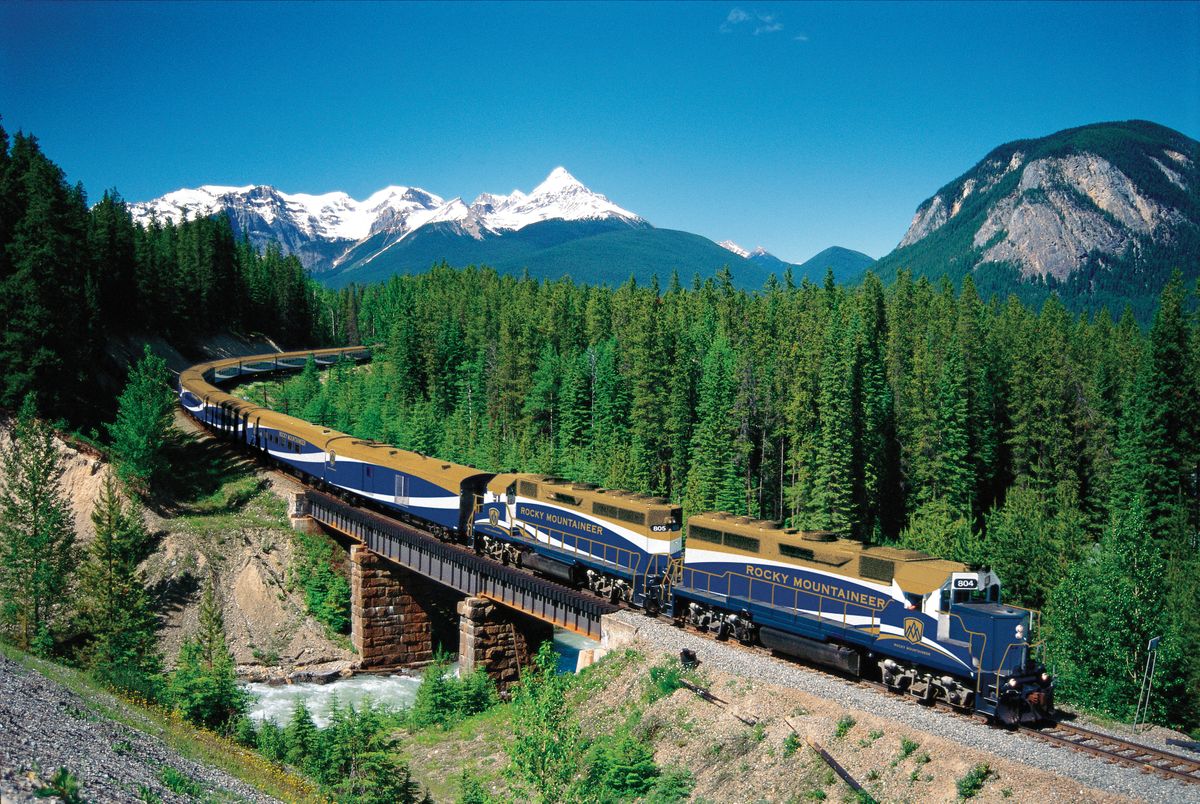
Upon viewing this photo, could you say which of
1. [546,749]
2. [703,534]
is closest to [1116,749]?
[703,534]

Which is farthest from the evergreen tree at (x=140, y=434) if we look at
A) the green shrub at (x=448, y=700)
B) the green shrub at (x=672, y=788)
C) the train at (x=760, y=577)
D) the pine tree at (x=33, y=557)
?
the green shrub at (x=672, y=788)

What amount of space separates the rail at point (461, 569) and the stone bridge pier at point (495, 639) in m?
0.93

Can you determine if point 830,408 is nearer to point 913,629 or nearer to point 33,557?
point 913,629

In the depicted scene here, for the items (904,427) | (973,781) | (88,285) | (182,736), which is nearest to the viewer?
(973,781)

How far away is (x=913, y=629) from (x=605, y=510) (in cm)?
1387

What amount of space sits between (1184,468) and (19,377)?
259 feet

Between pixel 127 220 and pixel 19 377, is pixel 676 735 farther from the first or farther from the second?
pixel 127 220

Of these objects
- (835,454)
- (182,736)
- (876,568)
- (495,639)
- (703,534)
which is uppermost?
(835,454)

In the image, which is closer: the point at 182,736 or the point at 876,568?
the point at 876,568

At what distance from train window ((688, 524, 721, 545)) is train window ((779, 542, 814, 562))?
109 inches

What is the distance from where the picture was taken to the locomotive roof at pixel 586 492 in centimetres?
3372

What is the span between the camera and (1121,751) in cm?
2092

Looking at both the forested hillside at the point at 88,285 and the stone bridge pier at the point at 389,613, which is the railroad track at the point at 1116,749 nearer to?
the stone bridge pier at the point at 389,613

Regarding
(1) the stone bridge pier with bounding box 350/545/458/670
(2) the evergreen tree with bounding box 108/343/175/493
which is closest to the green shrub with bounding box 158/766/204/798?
(1) the stone bridge pier with bounding box 350/545/458/670
